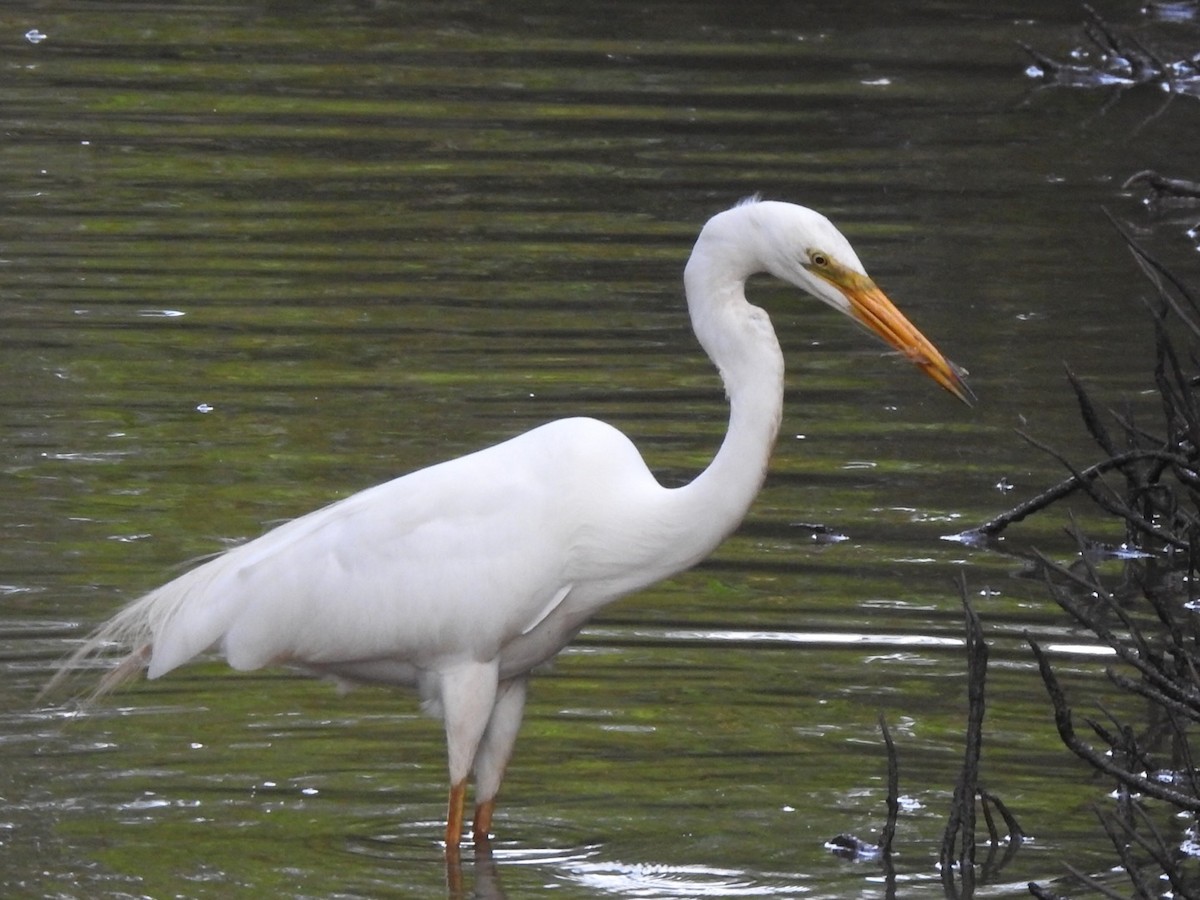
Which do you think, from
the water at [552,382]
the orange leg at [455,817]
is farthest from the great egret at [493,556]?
the water at [552,382]

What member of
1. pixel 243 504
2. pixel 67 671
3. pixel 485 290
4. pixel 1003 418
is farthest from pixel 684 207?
pixel 67 671

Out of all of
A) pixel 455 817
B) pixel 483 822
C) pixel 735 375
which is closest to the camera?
pixel 735 375

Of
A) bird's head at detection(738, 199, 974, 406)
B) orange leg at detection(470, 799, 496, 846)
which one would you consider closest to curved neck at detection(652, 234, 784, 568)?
bird's head at detection(738, 199, 974, 406)

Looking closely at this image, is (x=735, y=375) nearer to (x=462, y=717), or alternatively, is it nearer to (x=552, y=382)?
(x=462, y=717)

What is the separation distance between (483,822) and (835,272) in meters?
1.49

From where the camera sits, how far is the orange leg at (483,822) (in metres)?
5.46

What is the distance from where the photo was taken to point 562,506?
528 cm

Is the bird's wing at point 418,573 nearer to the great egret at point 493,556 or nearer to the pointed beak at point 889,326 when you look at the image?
the great egret at point 493,556

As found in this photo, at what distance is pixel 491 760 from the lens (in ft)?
18.0

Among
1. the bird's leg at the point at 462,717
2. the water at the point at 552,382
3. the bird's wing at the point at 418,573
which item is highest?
the bird's wing at the point at 418,573

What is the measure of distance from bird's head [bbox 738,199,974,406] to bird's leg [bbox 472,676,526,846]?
1236 mm

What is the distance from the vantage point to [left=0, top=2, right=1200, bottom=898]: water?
555 centimetres

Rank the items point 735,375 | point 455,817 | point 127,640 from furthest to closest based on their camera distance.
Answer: point 127,640 → point 455,817 → point 735,375

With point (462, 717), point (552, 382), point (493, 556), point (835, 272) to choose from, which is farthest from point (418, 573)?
point (552, 382)
